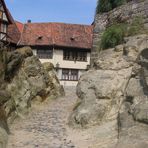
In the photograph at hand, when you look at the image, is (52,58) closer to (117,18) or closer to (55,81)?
(55,81)

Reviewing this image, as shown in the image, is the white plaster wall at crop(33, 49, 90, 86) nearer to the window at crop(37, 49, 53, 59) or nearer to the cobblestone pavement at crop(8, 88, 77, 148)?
the window at crop(37, 49, 53, 59)

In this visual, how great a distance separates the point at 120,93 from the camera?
15.4 m

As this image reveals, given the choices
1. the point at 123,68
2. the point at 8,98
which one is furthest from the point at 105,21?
the point at 8,98

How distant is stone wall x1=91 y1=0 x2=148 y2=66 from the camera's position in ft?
60.8

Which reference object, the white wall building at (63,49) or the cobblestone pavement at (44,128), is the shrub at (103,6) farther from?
the white wall building at (63,49)

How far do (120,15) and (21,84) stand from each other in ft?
19.3

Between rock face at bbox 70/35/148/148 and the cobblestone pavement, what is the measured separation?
0.91 m

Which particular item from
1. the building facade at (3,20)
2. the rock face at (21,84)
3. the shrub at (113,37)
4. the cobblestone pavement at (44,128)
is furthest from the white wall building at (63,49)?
the shrub at (113,37)

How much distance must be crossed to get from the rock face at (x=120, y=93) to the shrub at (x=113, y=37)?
4.00 ft

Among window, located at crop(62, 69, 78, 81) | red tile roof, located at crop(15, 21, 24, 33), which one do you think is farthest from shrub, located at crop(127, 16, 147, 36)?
red tile roof, located at crop(15, 21, 24, 33)

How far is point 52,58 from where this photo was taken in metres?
40.6

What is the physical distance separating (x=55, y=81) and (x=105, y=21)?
4.69 m

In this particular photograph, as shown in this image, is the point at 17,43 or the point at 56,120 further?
the point at 17,43

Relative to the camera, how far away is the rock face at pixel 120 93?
1288 cm
